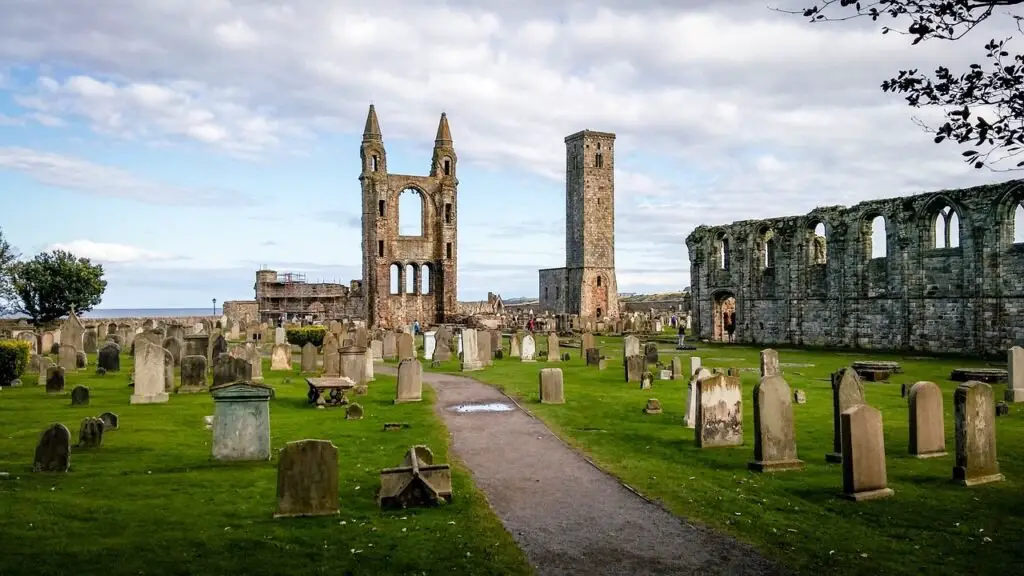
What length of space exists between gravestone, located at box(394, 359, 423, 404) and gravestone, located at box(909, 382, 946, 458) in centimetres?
1033

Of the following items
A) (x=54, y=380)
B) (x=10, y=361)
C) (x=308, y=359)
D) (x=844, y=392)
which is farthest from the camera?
(x=308, y=359)

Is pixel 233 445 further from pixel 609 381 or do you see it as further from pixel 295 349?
pixel 295 349

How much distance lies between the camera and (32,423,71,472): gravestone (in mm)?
9898

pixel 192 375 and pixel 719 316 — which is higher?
pixel 719 316

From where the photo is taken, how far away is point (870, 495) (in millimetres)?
8883

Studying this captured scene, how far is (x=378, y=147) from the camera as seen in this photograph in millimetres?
56469

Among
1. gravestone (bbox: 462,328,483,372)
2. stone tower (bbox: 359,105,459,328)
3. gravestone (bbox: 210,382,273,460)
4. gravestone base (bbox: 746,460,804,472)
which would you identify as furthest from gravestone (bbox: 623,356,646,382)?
stone tower (bbox: 359,105,459,328)

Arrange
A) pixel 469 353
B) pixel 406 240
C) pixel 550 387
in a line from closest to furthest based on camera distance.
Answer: pixel 550 387 < pixel 469 353 < pixel 406 240

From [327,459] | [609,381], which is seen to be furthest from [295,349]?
[327,459]

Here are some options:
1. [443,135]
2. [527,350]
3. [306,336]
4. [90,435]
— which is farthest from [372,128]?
[90,435]

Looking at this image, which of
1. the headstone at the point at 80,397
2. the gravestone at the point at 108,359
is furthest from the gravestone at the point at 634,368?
the gravestone at the point at 108,359

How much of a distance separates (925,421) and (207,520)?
9695 mm

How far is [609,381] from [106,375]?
1493 centimetres

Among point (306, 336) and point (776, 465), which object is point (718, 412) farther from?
point (306, 336)
